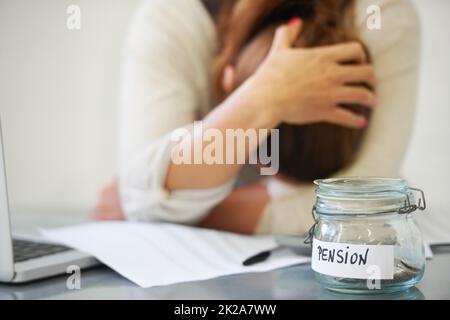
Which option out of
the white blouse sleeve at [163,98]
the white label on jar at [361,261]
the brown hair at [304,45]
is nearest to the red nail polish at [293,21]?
the brown hair at [304,45]

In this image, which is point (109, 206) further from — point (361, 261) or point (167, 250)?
point (361, 261)

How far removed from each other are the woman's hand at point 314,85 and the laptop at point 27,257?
321 millimetres

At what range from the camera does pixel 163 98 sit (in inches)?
34.7

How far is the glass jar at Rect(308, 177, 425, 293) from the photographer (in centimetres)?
55

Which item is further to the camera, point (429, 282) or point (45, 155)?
point (45, 155)

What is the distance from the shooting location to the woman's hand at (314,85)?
2.65 ft

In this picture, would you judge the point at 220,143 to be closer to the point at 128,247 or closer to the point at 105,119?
the point at 128,247

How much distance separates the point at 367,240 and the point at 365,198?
41 mm

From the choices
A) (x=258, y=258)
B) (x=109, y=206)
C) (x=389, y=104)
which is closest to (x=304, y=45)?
(x=389, y=104)

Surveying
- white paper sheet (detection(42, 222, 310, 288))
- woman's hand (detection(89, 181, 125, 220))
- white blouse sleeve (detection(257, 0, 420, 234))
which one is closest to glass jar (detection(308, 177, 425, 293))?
white paper sheet (detection(42, 222, 310, 288))

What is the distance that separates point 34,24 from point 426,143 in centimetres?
70

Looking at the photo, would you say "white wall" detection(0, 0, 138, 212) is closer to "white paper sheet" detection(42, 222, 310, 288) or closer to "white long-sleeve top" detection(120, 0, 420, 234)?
"white long-sleeve top" detection(120, 0, 420, 234)

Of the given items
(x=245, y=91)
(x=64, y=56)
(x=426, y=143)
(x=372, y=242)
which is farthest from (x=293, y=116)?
(x=64, y=56)

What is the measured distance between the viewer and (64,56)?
1.05 meters
